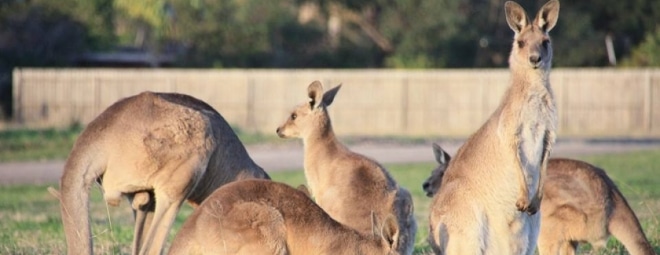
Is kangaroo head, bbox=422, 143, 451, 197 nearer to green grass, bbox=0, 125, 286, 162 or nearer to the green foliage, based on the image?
green grass, bbox=0, 125, 286, 162

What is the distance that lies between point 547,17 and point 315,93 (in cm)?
262

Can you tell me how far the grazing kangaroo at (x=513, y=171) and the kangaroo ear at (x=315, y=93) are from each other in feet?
7.33

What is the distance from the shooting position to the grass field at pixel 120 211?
9.61m

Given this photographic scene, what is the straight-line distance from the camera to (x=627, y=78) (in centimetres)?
3462

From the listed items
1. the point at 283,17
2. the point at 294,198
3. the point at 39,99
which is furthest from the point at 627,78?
the point at 294,198

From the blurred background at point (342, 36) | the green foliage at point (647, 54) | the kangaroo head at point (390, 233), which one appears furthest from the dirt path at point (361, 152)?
the kangaroo head at point (390, 233)

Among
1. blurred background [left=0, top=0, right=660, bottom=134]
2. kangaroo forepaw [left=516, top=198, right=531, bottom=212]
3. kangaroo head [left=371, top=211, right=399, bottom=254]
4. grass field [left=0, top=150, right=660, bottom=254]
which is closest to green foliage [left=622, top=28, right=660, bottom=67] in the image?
blurred background [left=0, top=0, right=660, bottom=134]

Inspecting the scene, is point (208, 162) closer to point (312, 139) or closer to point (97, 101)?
point (312, 139)

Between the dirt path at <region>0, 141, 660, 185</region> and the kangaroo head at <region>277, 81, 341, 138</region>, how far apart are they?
11.7 meters

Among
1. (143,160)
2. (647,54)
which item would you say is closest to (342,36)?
(647,54)

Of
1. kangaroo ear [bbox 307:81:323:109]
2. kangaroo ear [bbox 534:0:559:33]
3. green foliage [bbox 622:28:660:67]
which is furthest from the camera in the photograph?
green foliage [bbox 622:28:660:67]

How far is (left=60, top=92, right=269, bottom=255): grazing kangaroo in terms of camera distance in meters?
A: 7.38

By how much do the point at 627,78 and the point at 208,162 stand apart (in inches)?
1126

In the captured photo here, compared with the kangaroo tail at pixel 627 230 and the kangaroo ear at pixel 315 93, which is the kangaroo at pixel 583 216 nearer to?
the kangaroo tail at pixel 627 230
